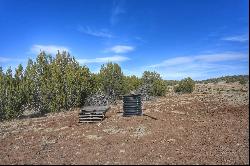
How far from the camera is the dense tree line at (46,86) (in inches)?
1235

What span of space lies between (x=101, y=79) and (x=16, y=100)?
47.6 feet

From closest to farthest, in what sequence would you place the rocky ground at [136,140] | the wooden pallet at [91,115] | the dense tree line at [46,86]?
1. the rocky ground at [136,140]
2. the wooden pallet at [91,115]
3. the dense tree line at [46,86]

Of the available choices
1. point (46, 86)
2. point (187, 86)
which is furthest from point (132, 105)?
point (187, 86)

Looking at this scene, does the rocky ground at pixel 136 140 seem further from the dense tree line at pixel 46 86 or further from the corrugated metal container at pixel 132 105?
the dense tree line at pixel 46 86

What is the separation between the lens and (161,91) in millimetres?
51750

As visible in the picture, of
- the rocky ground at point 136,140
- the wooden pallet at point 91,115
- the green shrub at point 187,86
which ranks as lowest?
the rocky ground at point 136,140

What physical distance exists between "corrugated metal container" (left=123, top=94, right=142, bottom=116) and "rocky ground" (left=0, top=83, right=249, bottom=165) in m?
1.05

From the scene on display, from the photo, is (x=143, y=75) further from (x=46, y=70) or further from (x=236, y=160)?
(x=236, y=160)

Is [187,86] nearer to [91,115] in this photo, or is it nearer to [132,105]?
[132,105]

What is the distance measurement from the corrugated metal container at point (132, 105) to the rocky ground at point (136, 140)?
1.05 meters

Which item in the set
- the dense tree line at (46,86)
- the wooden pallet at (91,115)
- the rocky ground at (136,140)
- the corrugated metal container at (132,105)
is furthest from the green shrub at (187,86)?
the wooden pallet at (91,115)

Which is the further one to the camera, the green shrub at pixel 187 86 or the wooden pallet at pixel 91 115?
the green shrub at pixel 187 86

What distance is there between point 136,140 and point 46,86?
2025 centimetres

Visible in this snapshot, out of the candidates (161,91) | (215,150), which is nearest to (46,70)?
(161,91)
